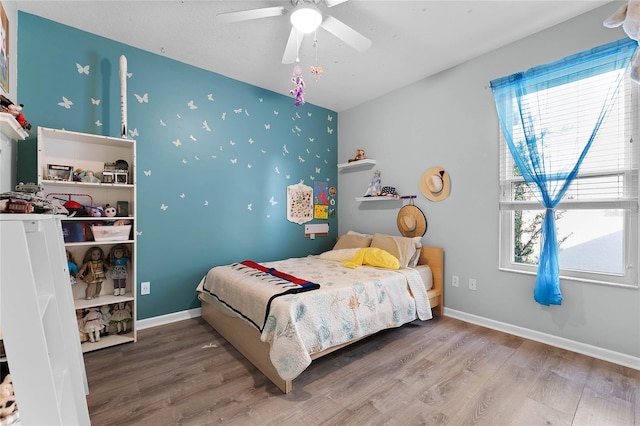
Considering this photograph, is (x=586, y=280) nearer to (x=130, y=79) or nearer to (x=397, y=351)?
(x=397, y=351)

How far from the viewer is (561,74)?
2.32 m

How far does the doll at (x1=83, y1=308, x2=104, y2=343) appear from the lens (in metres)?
2.31

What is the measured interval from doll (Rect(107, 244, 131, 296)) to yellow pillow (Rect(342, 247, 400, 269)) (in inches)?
80.5

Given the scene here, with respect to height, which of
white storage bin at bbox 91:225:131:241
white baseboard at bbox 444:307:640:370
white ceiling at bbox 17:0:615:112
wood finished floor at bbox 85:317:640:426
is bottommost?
wood finished floor at bbox 85:317:640:426

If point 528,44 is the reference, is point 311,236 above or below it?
below

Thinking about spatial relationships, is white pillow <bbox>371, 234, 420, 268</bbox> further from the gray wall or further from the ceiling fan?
the ceiling fan

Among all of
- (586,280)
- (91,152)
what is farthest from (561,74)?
(91,152)

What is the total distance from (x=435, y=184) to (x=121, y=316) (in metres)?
3.22

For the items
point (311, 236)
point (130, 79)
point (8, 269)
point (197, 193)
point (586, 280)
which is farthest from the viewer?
point (311, 236)

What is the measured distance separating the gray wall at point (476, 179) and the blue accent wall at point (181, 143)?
117 cm

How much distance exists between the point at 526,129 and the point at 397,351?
7.06 feet

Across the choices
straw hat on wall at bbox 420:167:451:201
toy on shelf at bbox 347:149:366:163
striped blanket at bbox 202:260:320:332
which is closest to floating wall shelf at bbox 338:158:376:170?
toy on shelf at bbox 347:149:366:163

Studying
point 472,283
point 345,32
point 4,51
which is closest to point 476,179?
point 472,283

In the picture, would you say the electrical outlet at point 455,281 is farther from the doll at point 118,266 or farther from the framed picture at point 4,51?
the framed picture at point 4,51
